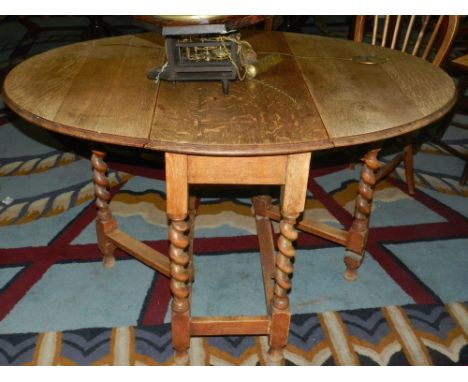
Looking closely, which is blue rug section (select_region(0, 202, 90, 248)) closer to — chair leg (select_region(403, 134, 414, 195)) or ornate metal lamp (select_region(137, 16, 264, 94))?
ornate metal lamp (select_region(137, 16, 264, 94))

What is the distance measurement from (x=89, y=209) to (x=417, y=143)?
193 centimetres

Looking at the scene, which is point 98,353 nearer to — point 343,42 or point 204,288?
point 204,288

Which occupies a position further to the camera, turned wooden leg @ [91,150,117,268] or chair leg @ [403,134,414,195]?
chair leg @ [403,134,414,195]

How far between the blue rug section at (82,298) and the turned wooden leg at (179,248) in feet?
0.98

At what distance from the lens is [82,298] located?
5.87 ft

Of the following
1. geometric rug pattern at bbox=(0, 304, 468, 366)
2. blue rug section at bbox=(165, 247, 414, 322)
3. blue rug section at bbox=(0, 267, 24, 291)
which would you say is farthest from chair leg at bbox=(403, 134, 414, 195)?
blue rug section at bbox=(0, 267, 24, 291)

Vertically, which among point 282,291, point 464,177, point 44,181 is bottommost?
point 44,181

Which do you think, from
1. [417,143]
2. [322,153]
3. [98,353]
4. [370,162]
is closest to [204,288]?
[98,353]

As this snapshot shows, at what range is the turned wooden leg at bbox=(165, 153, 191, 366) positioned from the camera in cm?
115

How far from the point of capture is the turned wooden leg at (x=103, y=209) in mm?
1701

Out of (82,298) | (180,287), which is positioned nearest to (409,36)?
(180,287)

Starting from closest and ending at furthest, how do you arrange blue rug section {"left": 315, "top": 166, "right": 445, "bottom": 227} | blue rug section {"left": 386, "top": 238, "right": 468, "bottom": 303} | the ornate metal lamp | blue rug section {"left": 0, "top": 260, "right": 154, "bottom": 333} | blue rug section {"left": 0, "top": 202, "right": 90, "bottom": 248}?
the ornate metal lamp < blue rug section {"left": 0, "top": 260, "right": 154, "bottom": 333} < blue rug section {"left": 386, "top": 238, "right": 468, "bottom": 303} < blue rug section {"left": 0, "top": 202, "right": 90, "bottom": 248} < blue rug section {"left": 315, "top": 166, "right": 445, "bottom": 227}

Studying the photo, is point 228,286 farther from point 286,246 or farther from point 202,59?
point 202,59

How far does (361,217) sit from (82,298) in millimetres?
→ 1137
